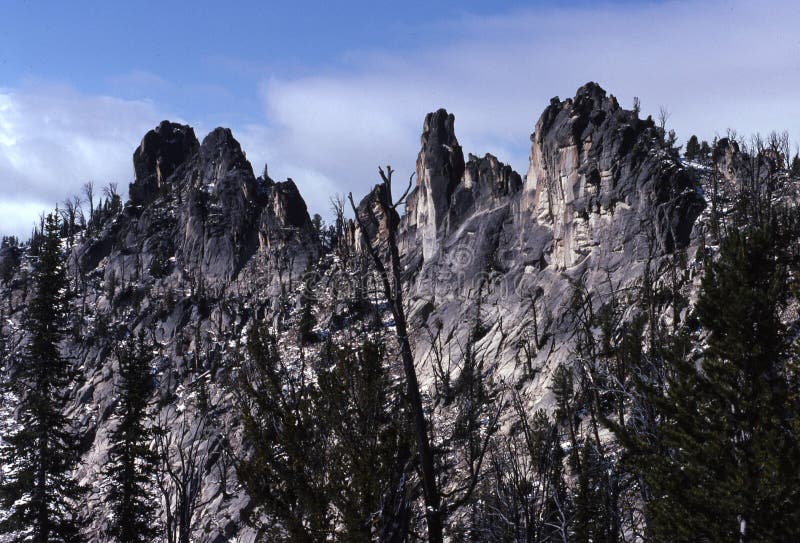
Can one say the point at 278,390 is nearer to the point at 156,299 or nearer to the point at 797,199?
the point at 797,199

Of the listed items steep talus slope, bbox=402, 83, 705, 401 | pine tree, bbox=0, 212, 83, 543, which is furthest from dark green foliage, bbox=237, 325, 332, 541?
steep talus slope, bbox=402, 83, 705, 401

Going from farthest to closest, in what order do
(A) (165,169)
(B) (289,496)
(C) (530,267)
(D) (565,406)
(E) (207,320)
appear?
1. (A) (165,169)
2. (E) (207,320)
3. (C) (530,267)
4. (D) (565,406)
5. (B) (289,496)

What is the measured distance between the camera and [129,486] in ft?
72.6

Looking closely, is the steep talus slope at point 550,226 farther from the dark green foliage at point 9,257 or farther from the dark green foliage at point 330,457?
the dark green foliage at point 9,257

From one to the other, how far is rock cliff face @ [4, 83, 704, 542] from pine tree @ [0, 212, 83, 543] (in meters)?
8.48

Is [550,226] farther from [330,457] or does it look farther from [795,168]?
[330,457]

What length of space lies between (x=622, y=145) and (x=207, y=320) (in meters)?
57.3

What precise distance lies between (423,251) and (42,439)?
206 ft

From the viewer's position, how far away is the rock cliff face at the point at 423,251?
5450 centimetres

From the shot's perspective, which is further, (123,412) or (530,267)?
(530,267)

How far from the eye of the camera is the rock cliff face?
54500 millimetres

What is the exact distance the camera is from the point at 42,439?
21.3m

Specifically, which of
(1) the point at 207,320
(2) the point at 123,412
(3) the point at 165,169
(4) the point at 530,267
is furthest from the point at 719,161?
(3) the point at 165,169

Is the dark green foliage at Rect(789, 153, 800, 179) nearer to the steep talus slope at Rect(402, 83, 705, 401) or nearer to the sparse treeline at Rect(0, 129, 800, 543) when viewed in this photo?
the steep talus slope at Rect(402, 83, 705, 401)
